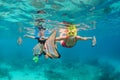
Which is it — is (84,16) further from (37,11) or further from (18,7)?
(18,7)

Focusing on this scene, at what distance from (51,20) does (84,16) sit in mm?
4665

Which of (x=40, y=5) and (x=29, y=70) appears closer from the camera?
(x=40, y=5)

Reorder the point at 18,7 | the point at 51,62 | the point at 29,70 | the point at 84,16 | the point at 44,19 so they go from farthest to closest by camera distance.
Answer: the point at 51,62 < the point at 29,70 < the point at 84,16 < the point at 44,19 < the point at 18,7

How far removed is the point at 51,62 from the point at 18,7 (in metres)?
19.2

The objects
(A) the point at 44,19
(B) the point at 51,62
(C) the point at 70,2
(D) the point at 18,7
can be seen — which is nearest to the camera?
(C) the point at 70,2

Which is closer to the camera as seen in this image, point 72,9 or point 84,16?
point 72,9

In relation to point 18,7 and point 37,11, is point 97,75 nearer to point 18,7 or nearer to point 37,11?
point 37,11

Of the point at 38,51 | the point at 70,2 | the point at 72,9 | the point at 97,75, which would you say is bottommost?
the point at 38,51

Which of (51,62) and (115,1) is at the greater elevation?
(51,62)

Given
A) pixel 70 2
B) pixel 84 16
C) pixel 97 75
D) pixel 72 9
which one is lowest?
pixel 97 75

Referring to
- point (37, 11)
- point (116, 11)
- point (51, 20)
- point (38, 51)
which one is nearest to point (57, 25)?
point (51, 20)

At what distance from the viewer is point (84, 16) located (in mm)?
28219

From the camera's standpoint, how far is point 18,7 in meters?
22.8

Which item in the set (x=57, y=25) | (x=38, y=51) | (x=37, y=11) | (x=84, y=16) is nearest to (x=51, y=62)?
(x=57, y=25)
